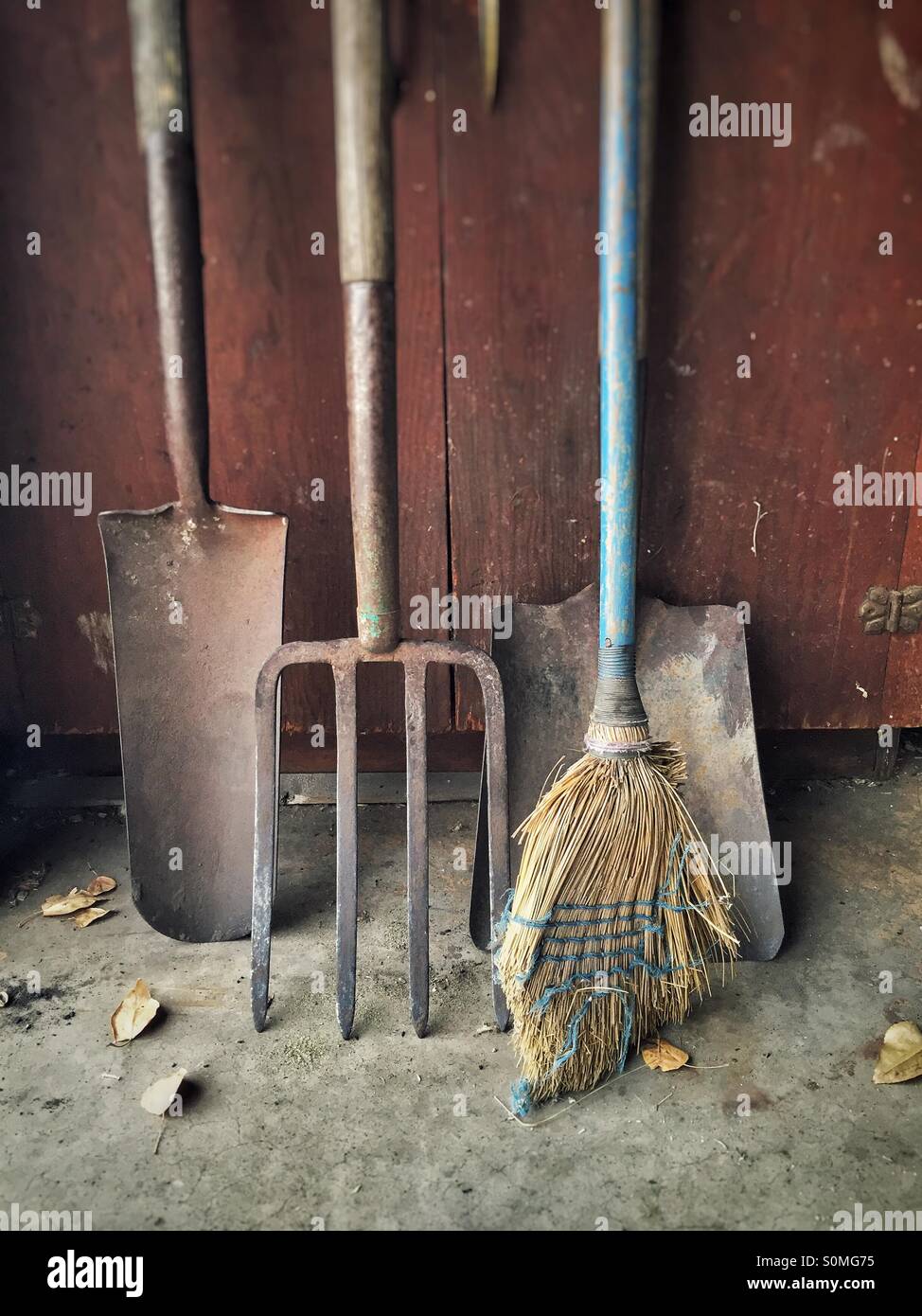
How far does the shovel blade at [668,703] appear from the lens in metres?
1.98

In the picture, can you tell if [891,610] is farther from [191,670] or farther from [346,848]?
[191,670]

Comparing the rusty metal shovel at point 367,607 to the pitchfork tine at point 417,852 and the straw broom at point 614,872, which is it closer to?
the pitchfork tine at point 417,852

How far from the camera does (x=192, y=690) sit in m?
1.96

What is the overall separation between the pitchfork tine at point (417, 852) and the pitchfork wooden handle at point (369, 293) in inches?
4.9

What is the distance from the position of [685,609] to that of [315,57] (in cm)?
146

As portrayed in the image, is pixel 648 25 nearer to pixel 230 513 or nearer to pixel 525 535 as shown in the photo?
pixel 525 535

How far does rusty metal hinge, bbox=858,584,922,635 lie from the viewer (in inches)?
88.4

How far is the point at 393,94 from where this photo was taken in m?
1.83

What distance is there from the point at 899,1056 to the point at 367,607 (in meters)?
1.27

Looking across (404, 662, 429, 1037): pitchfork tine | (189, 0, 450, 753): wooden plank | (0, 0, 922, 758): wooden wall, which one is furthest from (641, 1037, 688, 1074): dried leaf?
(189, 0, 450, 753): wooden plank

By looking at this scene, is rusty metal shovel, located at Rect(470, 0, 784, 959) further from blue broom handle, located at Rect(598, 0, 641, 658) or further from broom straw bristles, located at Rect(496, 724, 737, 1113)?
broom straw bristles, located at Rect(496, 724, 737, 1113)

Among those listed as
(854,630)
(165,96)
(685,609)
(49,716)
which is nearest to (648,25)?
(165,96)

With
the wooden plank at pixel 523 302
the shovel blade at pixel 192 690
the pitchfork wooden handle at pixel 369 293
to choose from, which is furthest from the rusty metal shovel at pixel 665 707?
the shovel blade at pixel 192 690

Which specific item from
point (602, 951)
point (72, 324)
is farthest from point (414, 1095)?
point (72, 324)
